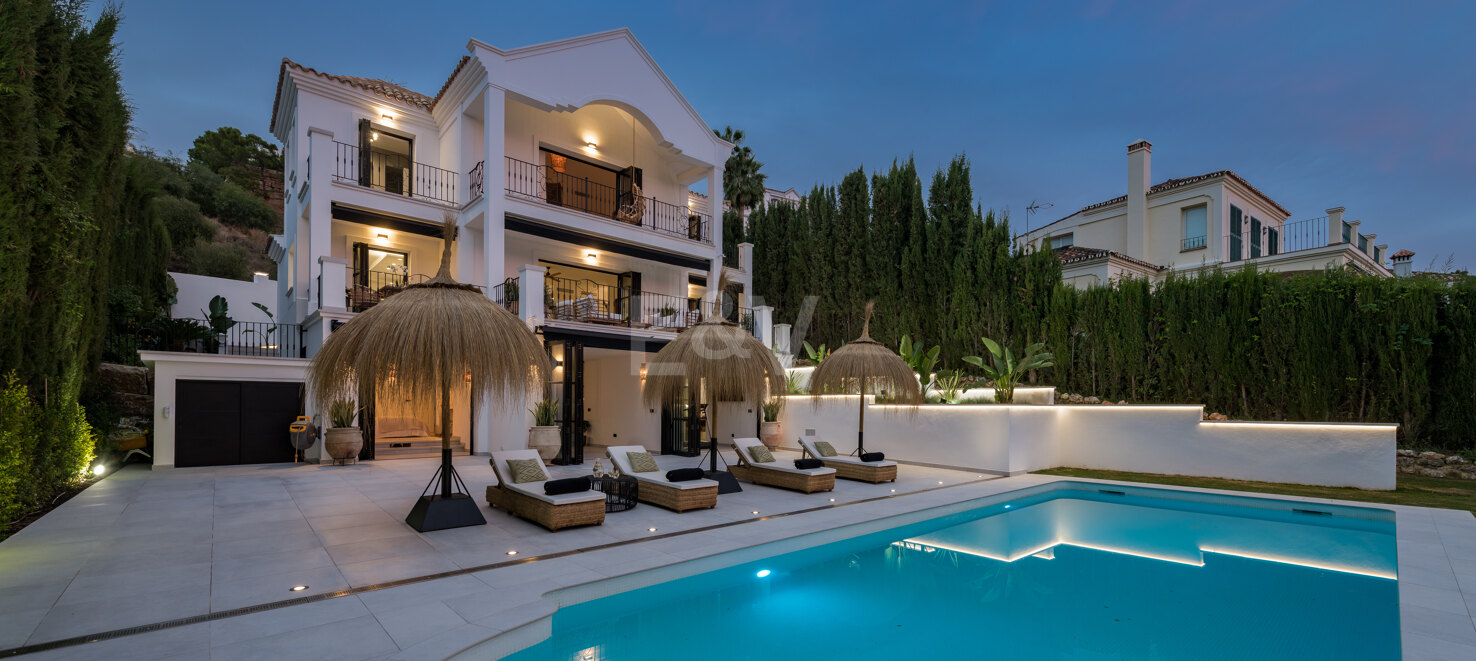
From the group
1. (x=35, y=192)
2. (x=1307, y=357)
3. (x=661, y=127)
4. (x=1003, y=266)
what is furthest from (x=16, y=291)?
(x=1307, y=357)

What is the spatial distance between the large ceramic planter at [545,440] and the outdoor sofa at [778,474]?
4512mm

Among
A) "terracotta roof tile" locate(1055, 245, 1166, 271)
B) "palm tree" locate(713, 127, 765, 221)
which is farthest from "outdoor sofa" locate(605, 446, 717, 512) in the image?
"palm tree" locate(713, 127, 765, 221)

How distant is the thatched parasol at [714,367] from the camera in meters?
10.1

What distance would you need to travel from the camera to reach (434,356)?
666cm

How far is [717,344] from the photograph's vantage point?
33.4ft

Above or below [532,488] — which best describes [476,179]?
above

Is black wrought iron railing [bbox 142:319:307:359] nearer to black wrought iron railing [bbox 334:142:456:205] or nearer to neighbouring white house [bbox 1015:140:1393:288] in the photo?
black wrought iron railing [bbox 334:142:456:205]

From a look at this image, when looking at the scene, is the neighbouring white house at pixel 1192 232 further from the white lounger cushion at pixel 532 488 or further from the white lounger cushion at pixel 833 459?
the white lounger cushion at pixel 532 488

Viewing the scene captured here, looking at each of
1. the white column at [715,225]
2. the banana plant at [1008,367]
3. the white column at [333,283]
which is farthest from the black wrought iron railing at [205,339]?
the banana plant at [1008,367]

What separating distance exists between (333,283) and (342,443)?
3.48 m

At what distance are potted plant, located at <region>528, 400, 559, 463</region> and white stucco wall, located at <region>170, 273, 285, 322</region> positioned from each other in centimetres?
1273

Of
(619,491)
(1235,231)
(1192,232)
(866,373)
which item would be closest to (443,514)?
(619,491)

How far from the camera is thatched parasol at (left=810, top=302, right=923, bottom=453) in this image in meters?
12.3

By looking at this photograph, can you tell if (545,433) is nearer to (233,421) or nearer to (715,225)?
(233,421)
